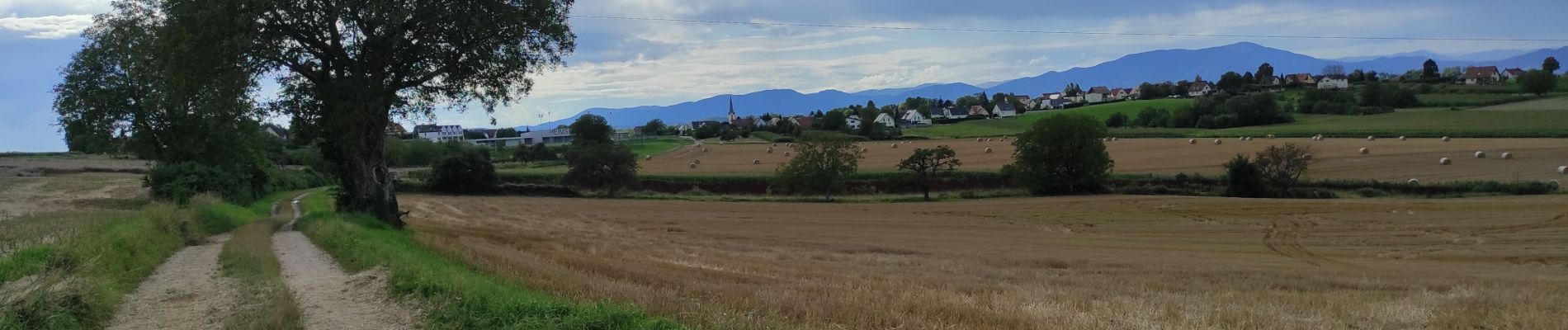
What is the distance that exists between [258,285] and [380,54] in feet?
43.7

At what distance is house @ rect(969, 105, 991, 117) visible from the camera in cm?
17069

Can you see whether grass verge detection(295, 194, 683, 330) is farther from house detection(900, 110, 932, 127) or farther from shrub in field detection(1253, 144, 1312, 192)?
house detection(900, 110, 932, 127)

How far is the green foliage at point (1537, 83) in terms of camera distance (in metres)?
102

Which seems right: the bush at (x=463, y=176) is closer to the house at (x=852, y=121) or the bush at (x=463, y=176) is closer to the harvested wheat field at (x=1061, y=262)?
the harvested wheat field at (x=1061, y=262)

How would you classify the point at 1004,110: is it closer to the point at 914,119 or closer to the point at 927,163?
the point at 914,119

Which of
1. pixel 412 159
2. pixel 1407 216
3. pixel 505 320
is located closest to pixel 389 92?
pixel 505 320

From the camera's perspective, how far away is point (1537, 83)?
337 feet

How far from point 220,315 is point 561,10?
16.6 m

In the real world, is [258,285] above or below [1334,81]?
below

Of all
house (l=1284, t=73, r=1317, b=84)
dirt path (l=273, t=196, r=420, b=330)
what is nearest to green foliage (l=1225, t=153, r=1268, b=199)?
dirt path (l=273, t=196, r=420, b=330)

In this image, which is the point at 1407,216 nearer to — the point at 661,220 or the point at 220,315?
the point at 661,220

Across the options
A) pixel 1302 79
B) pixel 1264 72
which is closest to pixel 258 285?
pixel 1264 72

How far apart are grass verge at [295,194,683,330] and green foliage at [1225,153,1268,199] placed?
51191 millimetres

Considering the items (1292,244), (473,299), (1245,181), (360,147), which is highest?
(360,147)
